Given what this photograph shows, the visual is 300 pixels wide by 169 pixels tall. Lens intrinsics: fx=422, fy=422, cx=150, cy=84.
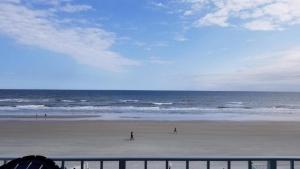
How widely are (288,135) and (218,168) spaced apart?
→ 1929 cm

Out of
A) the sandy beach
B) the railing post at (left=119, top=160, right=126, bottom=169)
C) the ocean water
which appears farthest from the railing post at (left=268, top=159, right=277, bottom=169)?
the ocean water

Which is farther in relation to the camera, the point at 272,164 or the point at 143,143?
the point at 143,143

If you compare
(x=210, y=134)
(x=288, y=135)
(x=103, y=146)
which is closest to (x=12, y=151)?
(x=103, y=146)

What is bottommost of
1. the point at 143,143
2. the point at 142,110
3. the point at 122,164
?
the point at 122,164

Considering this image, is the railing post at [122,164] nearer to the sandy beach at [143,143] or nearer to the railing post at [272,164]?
the railing post at [272,164]

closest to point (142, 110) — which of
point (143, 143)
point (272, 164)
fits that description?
point (143, 143)

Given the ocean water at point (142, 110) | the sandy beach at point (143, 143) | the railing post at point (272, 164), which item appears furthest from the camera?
the ocean water at point (142, 110)

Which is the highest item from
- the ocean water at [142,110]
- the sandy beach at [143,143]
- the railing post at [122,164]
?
the ocean water at [142,110]

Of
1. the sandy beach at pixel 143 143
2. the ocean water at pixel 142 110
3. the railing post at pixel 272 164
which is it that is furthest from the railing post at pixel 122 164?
the ocean water at pixel 142 110

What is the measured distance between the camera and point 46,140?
2302cm

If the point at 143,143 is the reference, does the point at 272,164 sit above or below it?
below

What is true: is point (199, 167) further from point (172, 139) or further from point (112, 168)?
point (172, 139)

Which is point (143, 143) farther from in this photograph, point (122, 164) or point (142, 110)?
point (142, 110)

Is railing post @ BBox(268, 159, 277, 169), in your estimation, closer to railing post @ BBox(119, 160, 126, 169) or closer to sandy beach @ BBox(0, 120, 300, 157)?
railing post @ BBox(119, 160, 126, 169)
